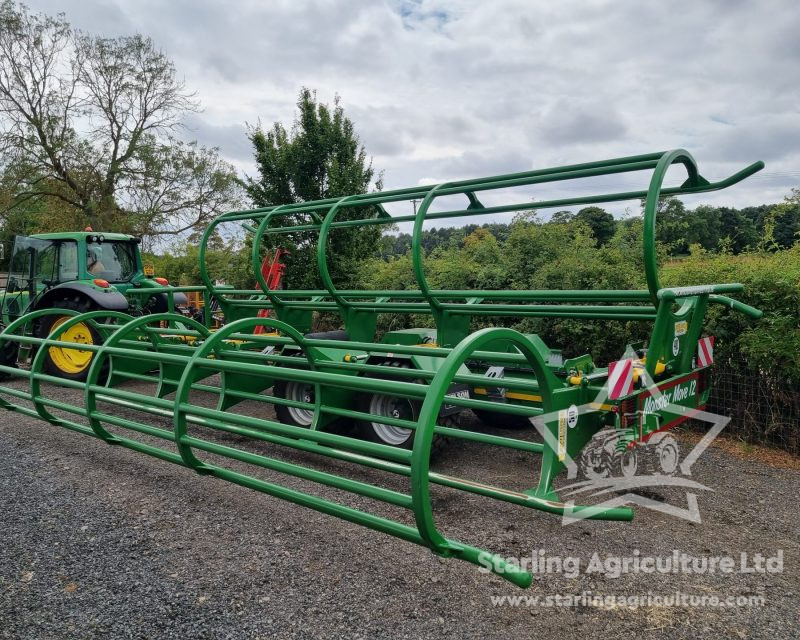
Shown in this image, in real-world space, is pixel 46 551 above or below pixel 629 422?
below

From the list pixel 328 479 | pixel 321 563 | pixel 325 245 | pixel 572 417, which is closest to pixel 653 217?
pixel 572 417

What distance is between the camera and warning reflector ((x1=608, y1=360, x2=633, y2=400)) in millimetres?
2932

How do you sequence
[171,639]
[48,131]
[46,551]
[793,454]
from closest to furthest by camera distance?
[171,639], [46,551], [793,454], [48,131]

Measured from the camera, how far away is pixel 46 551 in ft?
9.55

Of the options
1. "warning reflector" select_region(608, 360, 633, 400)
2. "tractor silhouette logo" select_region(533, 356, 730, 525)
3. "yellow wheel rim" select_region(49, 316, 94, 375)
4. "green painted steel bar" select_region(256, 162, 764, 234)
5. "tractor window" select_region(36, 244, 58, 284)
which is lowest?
"tractor silhouette logo" select_region(533, 356, 730, 525)

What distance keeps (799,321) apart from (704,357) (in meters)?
1.03

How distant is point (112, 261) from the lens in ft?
27.6

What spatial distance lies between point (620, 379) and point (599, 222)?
4853 mm

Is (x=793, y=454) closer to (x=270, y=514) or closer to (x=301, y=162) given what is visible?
(x=270, y=514)

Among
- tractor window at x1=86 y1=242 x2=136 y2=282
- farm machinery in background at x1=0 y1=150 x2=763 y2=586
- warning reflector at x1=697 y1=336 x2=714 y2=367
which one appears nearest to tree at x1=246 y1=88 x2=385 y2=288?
tractor window at x1=86 y1=242 x2=136 y2=282

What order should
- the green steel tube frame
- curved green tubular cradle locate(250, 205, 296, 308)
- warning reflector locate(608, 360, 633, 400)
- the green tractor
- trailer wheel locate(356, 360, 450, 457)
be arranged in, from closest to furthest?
warning reflector locate(608, 360, 633, 400) < the green steel tube frame < trailer wheel locate(356, 360, 450, 457) < curved green tubular cradle locate(250, 205, 296, 308) < the green tractor

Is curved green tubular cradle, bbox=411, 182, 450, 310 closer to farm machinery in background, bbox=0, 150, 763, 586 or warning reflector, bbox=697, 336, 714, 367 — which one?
farm machinery in background, bbox=0, 150, 763, 586

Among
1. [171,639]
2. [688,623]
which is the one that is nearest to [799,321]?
[688,623]

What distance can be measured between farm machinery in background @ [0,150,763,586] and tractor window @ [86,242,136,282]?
10.2 feet
